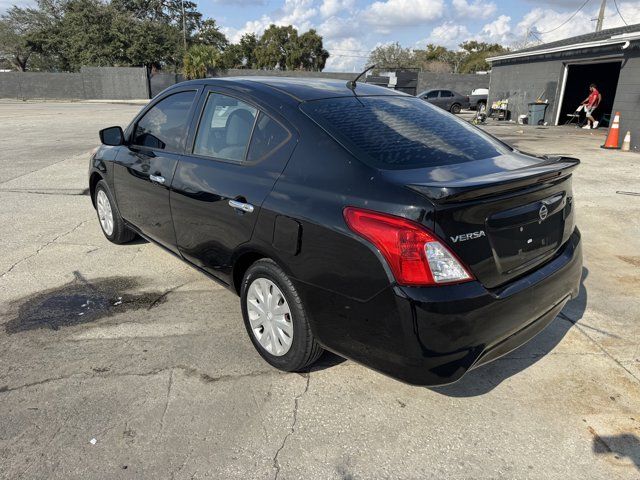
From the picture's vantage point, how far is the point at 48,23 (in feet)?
169

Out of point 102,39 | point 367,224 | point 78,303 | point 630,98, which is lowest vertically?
point 78,303

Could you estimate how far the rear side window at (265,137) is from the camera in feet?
9.36

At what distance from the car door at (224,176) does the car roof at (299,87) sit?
0.11 meters

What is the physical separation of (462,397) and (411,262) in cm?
110

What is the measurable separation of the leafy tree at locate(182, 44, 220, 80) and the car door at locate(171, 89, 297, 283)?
129 ft

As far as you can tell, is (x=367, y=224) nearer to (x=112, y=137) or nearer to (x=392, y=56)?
(x=112, y=137)

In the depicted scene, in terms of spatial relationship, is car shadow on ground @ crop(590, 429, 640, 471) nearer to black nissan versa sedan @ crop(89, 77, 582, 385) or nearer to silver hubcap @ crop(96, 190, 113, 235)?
black nissan versa sedan @ crop(89, 77, 582, 385)

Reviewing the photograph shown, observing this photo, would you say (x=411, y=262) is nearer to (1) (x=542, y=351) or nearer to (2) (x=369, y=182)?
(2) (x=369, y=182)

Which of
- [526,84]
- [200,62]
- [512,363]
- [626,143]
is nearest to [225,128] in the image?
[512,363]

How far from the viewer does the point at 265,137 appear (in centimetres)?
295

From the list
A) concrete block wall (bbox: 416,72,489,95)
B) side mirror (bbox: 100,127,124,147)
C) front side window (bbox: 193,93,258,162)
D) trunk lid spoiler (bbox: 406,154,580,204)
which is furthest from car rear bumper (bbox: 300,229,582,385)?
concrete block wall (bbox: 416,72,489,95)

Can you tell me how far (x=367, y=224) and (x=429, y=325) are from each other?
0.53 m

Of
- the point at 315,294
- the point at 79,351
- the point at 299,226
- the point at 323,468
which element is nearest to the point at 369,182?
the point at 299,226

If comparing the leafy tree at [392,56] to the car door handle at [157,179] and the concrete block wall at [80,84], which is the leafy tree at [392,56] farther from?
the car door handle at [157,179]
